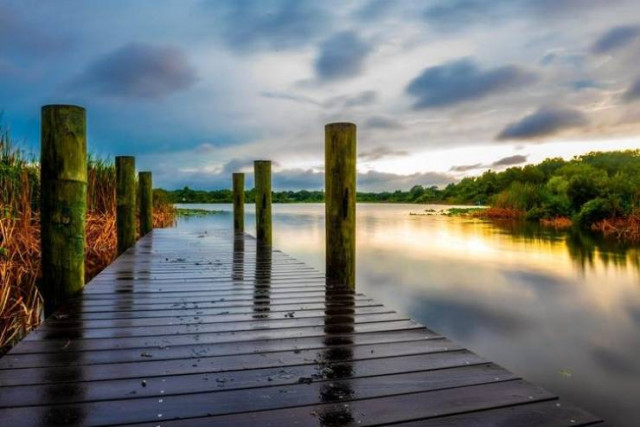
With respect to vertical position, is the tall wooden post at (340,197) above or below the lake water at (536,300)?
above

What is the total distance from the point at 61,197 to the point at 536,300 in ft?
26.8

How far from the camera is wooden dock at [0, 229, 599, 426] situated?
1.81 metres

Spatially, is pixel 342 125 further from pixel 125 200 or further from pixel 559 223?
pixel 559 223

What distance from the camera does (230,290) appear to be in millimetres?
4383

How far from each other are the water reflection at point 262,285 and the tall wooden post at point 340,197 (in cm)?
78

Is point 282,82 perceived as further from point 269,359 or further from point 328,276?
point 269,359

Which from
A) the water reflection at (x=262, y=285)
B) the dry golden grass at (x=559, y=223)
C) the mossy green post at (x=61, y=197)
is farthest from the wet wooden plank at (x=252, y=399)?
the dry golden grass at (x=559, y=223)

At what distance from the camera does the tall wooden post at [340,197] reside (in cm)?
516

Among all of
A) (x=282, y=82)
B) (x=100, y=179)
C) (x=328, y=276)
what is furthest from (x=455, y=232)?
(x=328, y=276)

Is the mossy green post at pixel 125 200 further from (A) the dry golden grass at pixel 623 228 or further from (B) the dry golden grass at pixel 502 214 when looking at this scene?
(B) the dry golden grass at pixel 502 214

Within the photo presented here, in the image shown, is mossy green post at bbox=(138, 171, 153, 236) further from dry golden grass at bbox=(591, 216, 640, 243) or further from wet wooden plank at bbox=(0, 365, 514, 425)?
dry golden grass at bbox=(591, 216, 640, 243)

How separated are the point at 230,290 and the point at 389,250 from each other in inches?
461

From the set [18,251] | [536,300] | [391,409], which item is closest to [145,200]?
[18,251]

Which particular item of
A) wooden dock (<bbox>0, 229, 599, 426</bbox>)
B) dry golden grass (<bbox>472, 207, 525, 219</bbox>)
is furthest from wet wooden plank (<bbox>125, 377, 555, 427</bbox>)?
dry golden grass (<bbox>472, 207, 525, 219</bbox>)
